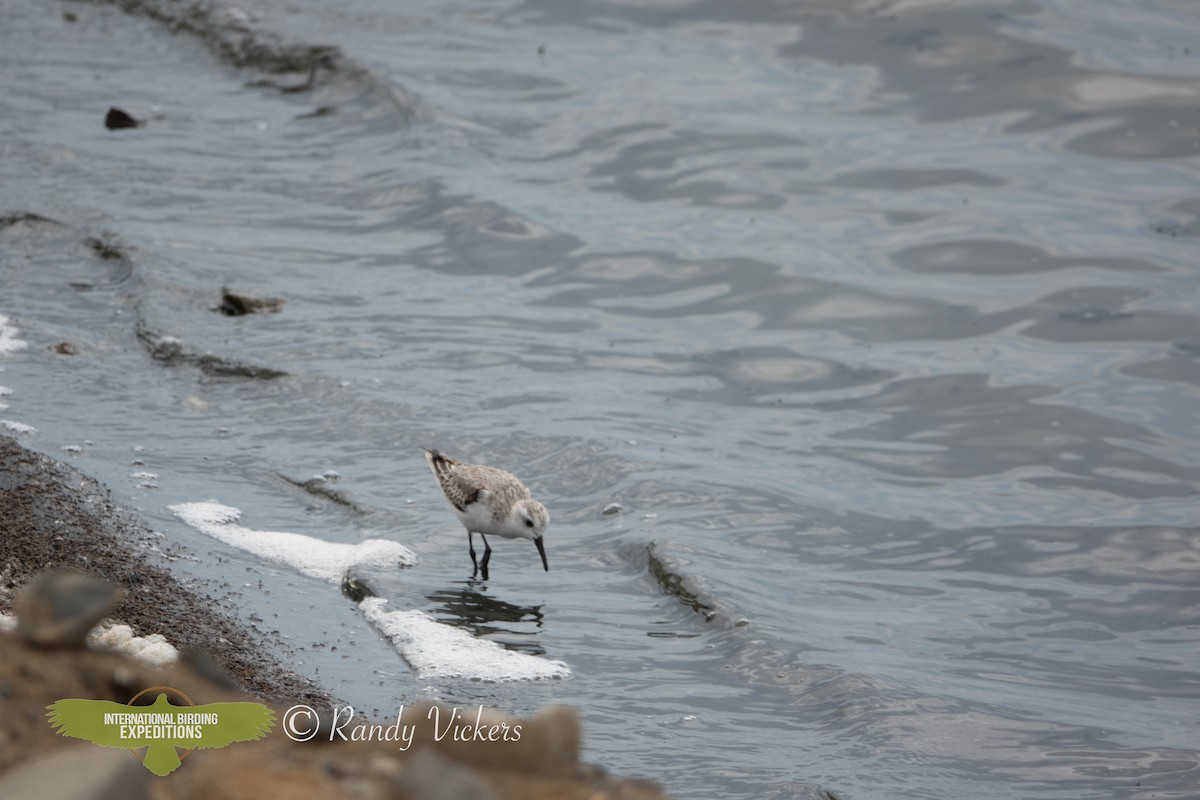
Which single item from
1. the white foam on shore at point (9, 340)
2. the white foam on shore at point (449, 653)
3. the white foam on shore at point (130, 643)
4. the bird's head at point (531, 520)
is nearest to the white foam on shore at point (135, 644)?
the white foam on shore at point (130, 643)

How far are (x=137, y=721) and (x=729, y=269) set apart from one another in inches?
473

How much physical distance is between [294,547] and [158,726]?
16.6ft

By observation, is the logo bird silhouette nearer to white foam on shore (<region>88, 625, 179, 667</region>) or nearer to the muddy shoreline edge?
white foam on shore (<region>88, 625, 179, 667</region>)

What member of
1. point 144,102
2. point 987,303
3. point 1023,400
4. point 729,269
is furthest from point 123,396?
point 144,102

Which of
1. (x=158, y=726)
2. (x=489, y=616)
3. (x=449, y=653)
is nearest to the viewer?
(x=158, y=726)

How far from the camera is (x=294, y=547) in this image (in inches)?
344

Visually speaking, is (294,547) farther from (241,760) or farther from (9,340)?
(241,760)

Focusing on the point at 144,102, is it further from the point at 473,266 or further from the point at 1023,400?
the point at 1023,400

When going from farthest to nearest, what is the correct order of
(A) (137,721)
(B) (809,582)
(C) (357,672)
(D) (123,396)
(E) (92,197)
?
(E) (92,197) < (D) (123,396) < (B) (809,582) < (C) (357,672) < (A) (137,721)

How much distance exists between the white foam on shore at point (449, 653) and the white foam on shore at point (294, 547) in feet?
2.37

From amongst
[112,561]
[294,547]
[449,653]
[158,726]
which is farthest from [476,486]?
[158,726]

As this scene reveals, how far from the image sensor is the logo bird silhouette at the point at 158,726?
3.62 metres

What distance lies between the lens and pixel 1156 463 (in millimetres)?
11250

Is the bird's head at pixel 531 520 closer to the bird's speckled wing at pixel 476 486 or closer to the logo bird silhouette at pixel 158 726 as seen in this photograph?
the bird's speckled wing at pixel 476 486
